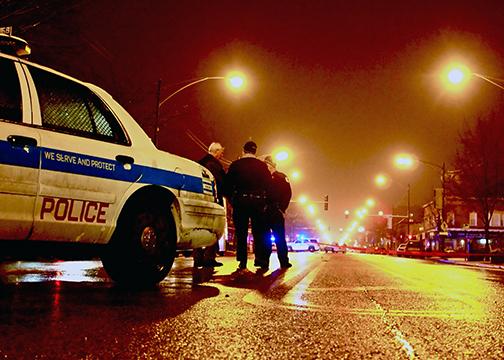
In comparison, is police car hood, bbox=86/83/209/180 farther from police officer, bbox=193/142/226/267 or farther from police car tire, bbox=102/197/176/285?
police officer, bbox=193/142/226/267

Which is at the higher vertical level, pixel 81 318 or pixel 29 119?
pixel 29 119

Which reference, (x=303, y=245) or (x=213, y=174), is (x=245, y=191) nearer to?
(x=213, y=174)

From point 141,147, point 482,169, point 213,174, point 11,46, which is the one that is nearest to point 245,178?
point 213,174

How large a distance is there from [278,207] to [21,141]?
5950 millimetres

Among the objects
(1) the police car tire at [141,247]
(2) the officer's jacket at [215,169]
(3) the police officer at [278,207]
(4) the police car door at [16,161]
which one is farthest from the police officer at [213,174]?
(4) the police car door at [16,161]

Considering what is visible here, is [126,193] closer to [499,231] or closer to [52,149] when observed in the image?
[52,149]

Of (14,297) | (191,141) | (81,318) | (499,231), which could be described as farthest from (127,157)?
(499,231)

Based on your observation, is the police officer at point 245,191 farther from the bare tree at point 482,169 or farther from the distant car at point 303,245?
the distant car at point 303,245

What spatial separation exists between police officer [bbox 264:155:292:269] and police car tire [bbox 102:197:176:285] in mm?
3866

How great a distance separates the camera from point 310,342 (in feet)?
10.2

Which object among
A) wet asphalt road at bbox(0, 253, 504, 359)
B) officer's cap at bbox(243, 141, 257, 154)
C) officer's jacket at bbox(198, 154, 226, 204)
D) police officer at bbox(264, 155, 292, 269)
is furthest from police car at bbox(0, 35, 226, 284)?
police officer at bbox(264, 155, 292, 269)

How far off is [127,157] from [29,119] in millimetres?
1025

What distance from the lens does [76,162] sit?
502 centimetres

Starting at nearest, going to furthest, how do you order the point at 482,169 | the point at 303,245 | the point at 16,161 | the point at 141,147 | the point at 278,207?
the point at 16,161 → the point at 141,147 → the point at 278,207 → the point at 482,169 → the point at 303,245
